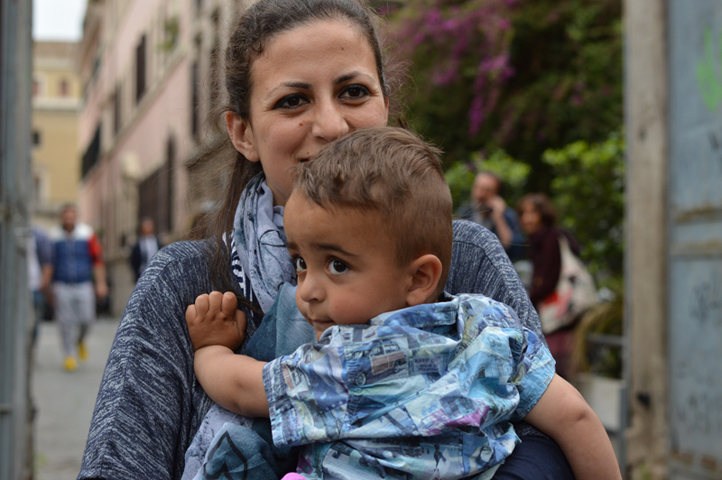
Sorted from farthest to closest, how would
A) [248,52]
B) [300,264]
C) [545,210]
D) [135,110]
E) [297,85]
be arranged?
[135,110], [545,210], [248,52], [297,85], [300,264]

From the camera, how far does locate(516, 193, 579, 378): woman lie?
6.78 metres

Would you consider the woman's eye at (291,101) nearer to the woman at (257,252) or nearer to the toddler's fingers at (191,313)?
the woman at (257,252)

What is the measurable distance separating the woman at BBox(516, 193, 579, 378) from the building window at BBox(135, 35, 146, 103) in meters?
20.7

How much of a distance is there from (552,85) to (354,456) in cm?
1163

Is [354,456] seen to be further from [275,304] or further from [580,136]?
[580,136]

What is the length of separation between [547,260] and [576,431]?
542 cm

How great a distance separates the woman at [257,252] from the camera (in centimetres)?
160

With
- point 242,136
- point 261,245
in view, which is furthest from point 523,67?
point 261,245

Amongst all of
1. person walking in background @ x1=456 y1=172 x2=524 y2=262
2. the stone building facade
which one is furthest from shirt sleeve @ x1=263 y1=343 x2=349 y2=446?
the stone building facade

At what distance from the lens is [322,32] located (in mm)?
1832

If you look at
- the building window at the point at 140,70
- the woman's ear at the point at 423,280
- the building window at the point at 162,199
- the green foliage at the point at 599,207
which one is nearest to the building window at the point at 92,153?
the building window at the point at 140,70

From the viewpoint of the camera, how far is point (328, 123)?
1788 mm

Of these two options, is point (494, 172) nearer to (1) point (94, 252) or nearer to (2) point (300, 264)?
(1) point (94, 252)

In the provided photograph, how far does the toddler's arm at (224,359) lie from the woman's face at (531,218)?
18.6ft
